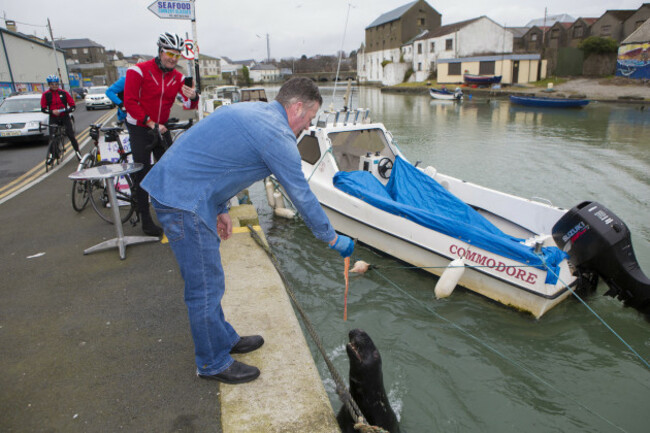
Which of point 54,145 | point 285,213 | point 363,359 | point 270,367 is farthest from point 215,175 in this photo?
point 54,145

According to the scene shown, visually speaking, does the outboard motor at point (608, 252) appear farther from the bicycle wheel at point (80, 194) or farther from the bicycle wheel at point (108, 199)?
the bicycle wheel at point (80, 194)

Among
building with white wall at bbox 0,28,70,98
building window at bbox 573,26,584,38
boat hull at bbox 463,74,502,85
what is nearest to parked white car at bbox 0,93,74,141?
building with white wall at bbox 0,28,70,98

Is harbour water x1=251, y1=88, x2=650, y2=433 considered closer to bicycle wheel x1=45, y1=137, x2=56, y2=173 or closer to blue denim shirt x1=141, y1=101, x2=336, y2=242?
blue denim shirt x1=141, y1=101, x2=336, y2=242

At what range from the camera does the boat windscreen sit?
8.34 metres

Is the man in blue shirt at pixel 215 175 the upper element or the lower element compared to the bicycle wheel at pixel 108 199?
upper

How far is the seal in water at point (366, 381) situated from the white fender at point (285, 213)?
5.84 meters

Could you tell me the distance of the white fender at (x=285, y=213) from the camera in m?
8.54

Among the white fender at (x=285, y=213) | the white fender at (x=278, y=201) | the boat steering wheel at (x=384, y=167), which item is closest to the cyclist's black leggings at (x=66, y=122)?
the white fender at (x=278, y=201)

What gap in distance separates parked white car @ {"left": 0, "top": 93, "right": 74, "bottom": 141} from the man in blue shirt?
12.4m

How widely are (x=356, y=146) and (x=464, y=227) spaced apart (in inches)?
147

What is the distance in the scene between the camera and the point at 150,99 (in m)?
4.86

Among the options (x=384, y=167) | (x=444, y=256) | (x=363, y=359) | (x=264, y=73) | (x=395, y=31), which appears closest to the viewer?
(x=363, y=359)

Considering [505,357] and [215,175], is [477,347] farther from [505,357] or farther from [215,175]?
[215,175]

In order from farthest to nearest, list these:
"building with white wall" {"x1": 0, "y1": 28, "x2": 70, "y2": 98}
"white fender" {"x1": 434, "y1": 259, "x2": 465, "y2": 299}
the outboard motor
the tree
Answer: the tree
"building with white wall" {"x1": 0, "y1": 28, "x2": 70, "y2": 98}
"white fender" {"x1": 434, "y1": 259, "x2": 465, "y2": 299}
the outboard motor
